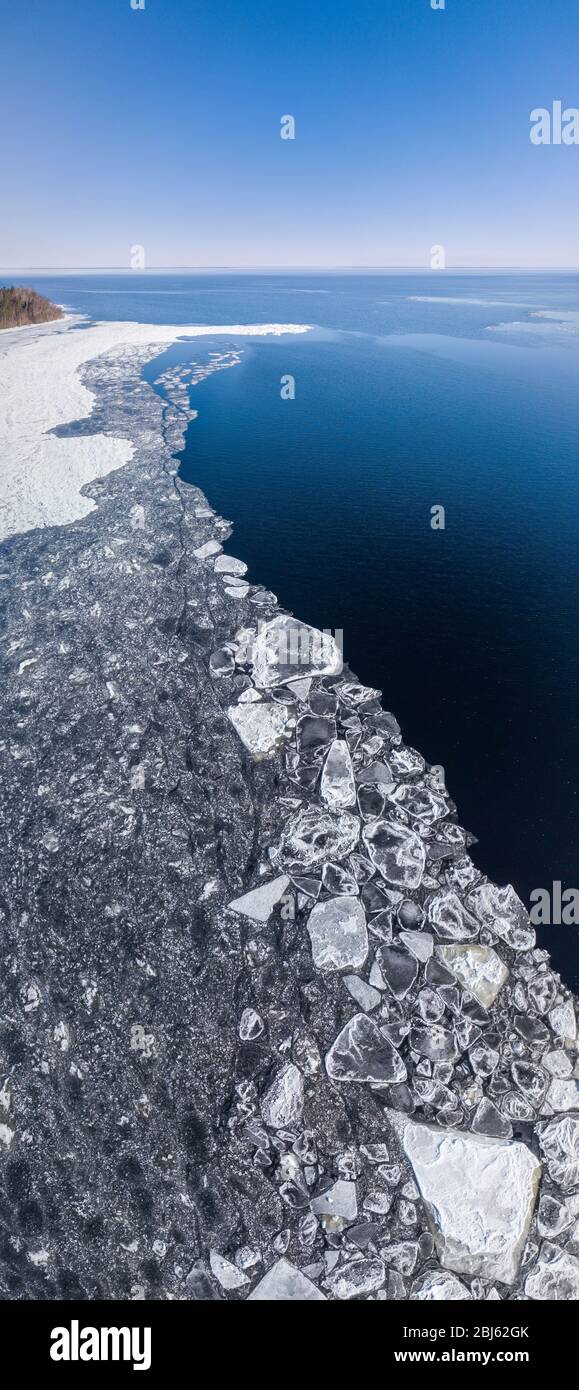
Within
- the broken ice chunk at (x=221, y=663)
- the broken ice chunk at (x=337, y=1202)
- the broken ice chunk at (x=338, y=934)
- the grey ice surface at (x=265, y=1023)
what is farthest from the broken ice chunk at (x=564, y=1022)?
the broken ice chunk at (x=221, y=663)

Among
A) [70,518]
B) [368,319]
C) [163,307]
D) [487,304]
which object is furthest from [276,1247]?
[487,304]

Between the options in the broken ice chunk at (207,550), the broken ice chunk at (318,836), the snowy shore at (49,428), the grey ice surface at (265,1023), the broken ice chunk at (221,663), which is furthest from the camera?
the snowy shore at (49,428)

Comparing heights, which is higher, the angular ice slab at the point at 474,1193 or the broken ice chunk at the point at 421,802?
the broken ice chunk at the point at 421,802

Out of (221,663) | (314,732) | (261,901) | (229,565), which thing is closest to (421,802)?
(314,732)

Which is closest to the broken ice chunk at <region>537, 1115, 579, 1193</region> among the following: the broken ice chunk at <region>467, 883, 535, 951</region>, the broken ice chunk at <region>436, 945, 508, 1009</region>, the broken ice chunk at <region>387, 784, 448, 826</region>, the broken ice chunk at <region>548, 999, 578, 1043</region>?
the broken ice chunk at <region>548, 999, 578, 1043</region>

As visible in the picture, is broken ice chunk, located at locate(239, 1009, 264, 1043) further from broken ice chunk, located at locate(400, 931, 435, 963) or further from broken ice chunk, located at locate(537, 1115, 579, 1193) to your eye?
broken ice chunk, located at locate(537, 1115, 579, 1193)

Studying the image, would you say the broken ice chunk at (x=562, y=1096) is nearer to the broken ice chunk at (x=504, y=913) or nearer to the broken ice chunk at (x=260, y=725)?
the broken ice chunk at (x=504, y=913)
